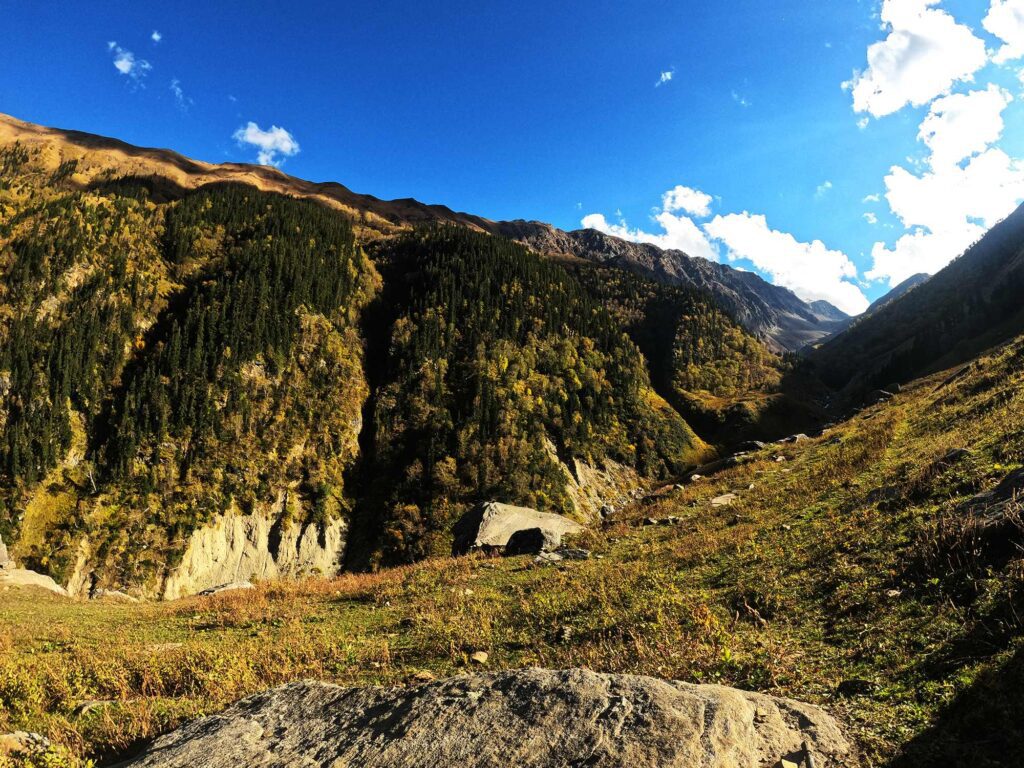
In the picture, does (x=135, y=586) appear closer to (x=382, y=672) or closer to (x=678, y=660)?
(x=382, y=672)

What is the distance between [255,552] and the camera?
54188mm

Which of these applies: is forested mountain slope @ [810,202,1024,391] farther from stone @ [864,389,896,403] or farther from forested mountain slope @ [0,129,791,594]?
forested mountain slope @ [0,129,791,594]

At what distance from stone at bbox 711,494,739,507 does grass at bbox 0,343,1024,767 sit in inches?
144

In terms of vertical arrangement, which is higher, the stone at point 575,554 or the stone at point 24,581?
the stone at point 24,581

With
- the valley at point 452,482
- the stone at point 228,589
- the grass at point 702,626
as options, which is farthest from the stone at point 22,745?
the stone at point 228,589

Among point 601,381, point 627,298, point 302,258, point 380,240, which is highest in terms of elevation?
point 380,240

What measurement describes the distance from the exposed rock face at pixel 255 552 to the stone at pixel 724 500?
47.8 m

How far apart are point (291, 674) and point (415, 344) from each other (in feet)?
235

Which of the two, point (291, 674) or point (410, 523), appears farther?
point (410, 523)

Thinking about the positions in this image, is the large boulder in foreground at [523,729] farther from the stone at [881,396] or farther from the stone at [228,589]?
the stone at [881,396]

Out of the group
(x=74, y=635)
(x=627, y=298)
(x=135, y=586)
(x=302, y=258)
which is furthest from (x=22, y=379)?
(x=627, y=298)

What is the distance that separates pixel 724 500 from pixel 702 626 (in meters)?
16.3

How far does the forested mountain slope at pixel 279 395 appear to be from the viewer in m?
50.8

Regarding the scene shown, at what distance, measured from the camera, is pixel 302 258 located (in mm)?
84000
